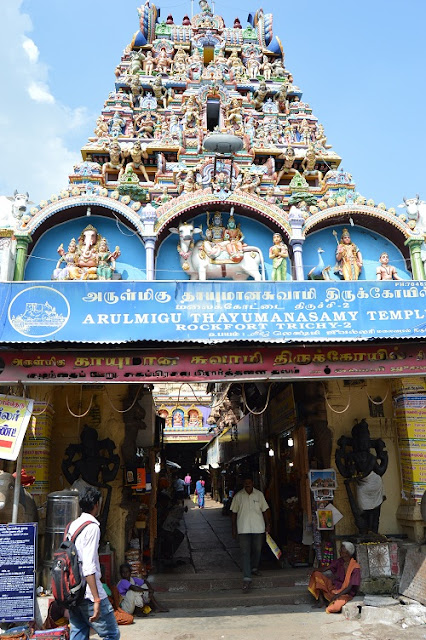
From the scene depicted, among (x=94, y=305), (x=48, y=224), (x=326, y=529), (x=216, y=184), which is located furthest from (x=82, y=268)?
(x=326, y=529)

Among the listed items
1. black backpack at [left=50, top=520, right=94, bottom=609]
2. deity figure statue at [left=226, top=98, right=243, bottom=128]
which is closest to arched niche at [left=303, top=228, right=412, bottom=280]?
deity figure statue at [left=226, top=98, right=243, bottom=128]

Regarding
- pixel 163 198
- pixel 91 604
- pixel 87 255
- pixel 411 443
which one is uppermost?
pixel 163 198

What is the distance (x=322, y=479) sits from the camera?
8.64m

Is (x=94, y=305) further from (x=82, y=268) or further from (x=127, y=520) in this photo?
(x=82, y=268)

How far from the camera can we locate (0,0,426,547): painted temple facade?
648cm

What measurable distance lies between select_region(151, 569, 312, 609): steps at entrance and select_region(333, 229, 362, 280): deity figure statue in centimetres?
650

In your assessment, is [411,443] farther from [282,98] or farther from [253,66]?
[253,66]

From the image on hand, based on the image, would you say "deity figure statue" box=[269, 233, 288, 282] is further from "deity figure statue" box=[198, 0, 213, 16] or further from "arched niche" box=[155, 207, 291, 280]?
"deity figure statue" box=[198, 0, 213, 16]

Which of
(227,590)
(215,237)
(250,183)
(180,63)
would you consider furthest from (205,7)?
(227,590)

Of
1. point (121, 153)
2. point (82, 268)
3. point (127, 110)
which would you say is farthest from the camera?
point (127, 110)

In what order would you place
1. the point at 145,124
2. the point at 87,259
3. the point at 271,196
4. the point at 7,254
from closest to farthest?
1. the point at 7,254
2. the point at 87,259
3. the point at 271,196
4. the point at 145,124

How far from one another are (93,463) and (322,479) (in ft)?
12.7

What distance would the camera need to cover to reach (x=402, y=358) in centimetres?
664

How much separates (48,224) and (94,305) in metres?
5.88
